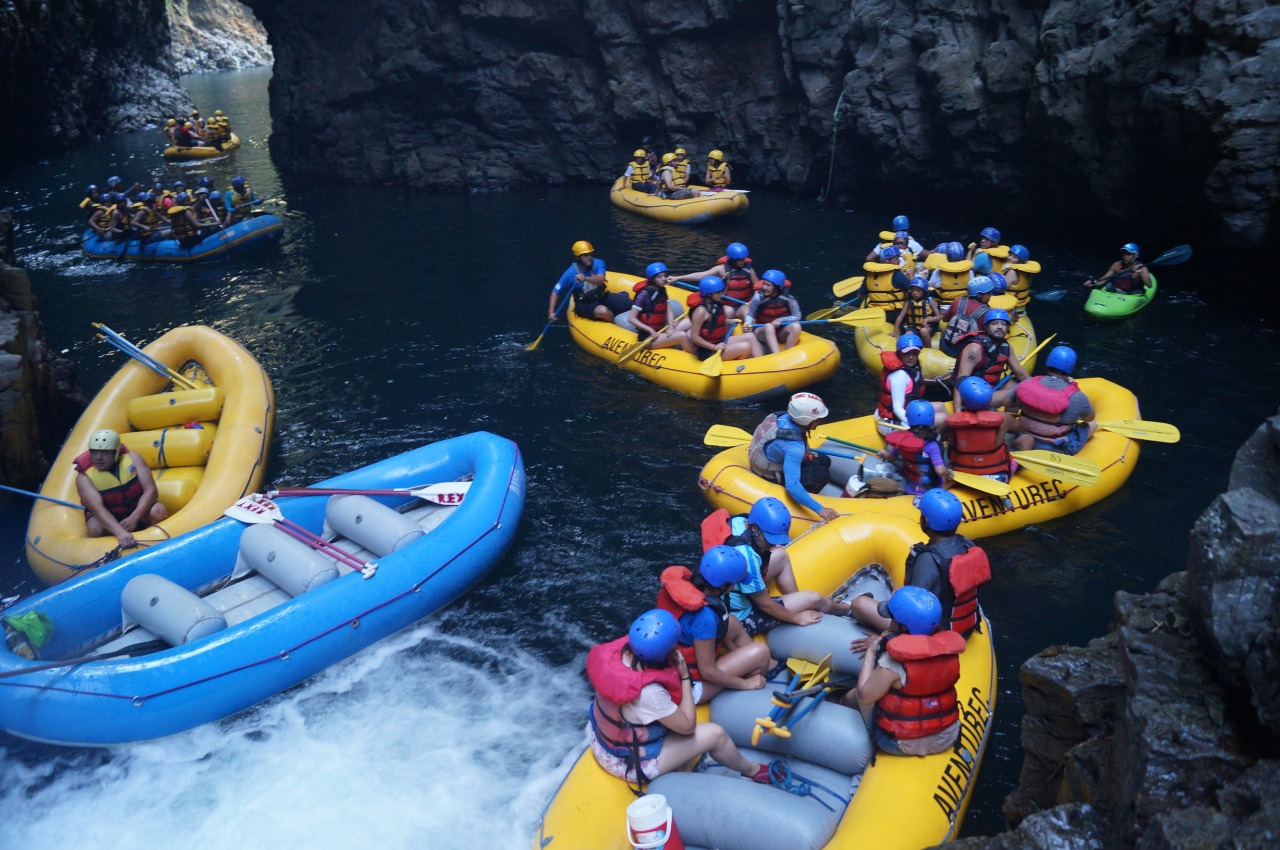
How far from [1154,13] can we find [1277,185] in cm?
298

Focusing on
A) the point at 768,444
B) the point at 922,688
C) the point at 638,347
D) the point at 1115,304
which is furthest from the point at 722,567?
the point at 1115,304

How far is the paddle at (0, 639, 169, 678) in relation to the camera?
216 inches

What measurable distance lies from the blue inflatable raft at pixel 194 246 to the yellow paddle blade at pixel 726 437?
12.7 metres

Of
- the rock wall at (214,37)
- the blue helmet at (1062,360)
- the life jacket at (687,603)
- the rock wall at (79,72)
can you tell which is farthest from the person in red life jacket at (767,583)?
the rock wall at (214,37)

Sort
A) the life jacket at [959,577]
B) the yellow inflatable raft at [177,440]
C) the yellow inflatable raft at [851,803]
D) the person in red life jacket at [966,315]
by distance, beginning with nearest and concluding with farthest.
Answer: the yellow inflatable raft at [851,803], the life jacket at [959,577], the yellow inflatable raft at [177,440], the person in red life jacket at [966,315]

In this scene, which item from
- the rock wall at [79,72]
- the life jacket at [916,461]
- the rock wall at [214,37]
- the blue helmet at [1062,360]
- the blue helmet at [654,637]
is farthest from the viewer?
the rock wall at [214,37]

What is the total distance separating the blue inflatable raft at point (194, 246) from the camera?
1681 cm

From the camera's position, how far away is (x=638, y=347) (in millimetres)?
10469

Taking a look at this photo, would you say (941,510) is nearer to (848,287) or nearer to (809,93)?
(848,287)

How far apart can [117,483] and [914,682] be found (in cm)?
642

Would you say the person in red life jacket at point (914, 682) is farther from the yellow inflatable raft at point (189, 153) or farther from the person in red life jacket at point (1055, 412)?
the yellow inflatable raft at point (189, 153)

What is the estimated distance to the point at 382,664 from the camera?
6.43m

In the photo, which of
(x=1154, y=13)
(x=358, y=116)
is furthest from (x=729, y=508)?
(x=358, y=116)

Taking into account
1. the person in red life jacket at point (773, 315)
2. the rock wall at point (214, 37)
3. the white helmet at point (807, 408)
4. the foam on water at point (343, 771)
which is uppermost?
the rock wall at point (214, 37)
